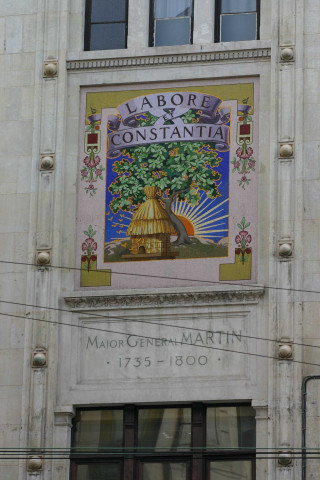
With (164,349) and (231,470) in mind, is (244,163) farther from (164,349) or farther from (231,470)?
(231,470)

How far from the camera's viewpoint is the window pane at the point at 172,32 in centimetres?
3641

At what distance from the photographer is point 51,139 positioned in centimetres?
3572

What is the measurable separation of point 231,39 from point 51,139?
14.6 ft

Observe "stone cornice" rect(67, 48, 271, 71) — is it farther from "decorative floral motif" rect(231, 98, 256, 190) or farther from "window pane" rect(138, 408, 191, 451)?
"window pane" rect(138, 408, 191, 451)

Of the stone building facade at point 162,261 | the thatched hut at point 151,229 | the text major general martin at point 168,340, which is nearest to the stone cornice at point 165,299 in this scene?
the stone building facade at point 162,261

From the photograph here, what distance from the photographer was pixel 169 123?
35562mm

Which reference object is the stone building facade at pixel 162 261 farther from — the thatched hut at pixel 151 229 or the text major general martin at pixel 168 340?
the thatched hut at pixel 151 229

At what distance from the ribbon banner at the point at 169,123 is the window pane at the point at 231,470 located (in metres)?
6.61

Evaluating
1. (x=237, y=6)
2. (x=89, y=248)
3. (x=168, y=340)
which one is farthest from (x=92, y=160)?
(x=237, y=6)

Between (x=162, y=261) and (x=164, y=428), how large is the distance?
11.4 ft

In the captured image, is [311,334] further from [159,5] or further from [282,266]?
[159,5]

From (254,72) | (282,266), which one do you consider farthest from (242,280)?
(254,72)

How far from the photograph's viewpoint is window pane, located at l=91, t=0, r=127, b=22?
121 ft

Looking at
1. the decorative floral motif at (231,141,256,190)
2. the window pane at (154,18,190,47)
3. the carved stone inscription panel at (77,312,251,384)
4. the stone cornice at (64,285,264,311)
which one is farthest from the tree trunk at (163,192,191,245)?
the window pane at (154,18,190,47)
